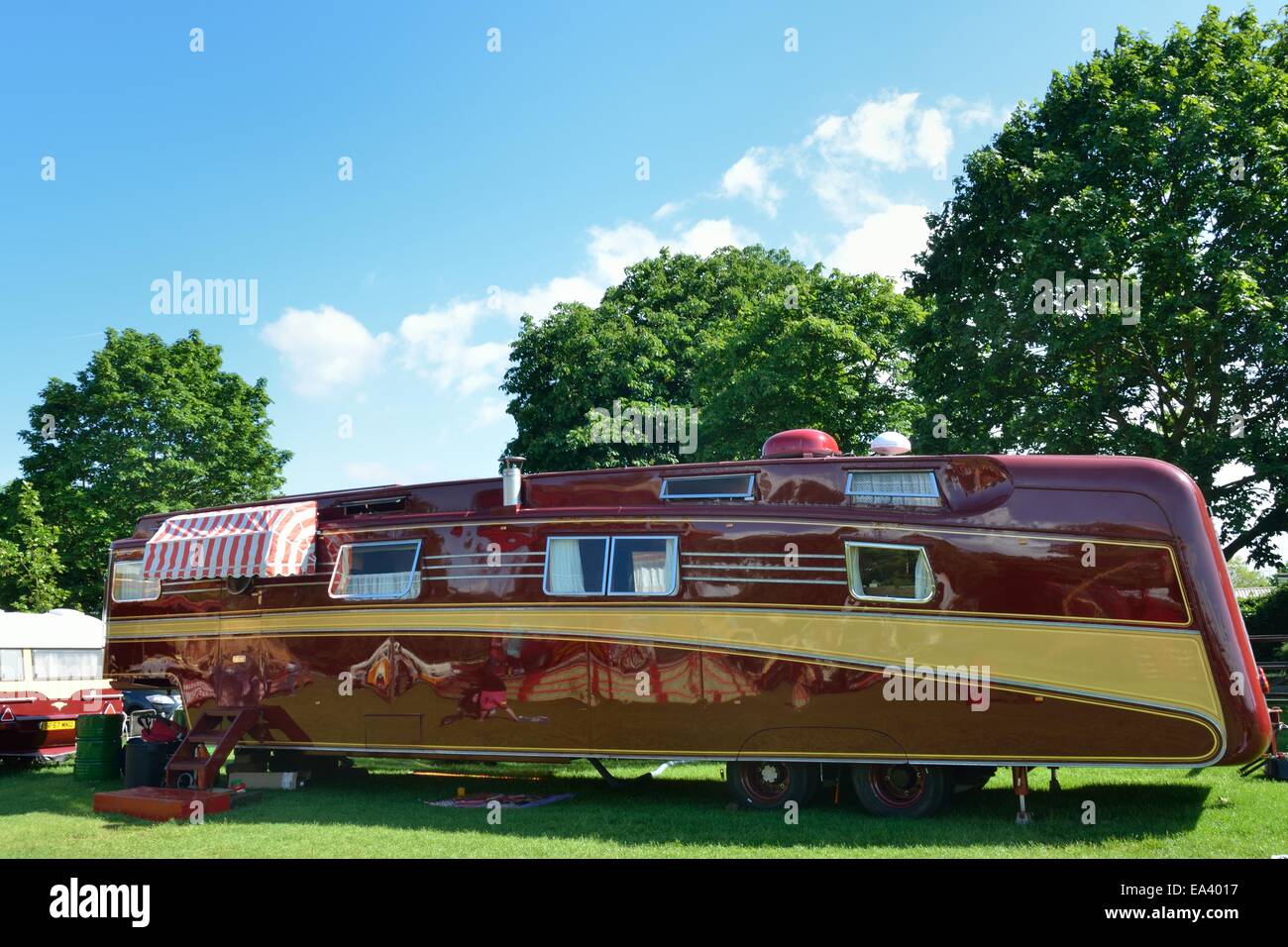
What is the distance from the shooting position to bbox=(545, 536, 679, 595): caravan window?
11.2 metres

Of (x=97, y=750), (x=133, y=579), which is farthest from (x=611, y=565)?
(x=97, y=750)

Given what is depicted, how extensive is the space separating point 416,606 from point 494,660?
1341mm

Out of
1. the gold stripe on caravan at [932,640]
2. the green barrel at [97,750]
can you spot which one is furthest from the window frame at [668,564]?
the green barrel at [97,750]

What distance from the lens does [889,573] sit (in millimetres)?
10336

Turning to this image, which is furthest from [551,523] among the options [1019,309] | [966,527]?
[1019,309]

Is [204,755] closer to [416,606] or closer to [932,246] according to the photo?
[416,606]

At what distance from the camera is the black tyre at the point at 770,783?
10.7 metres

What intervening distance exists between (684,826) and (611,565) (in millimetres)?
3037

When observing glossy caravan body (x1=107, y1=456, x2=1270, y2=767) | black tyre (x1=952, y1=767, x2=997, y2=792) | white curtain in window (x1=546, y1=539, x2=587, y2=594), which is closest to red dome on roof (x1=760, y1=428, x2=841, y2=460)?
glossy caravan body (x1=107, y1=456, x2=1270, y2=767)

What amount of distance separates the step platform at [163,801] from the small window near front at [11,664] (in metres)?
6.88

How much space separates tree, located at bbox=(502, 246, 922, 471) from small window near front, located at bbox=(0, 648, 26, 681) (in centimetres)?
1770

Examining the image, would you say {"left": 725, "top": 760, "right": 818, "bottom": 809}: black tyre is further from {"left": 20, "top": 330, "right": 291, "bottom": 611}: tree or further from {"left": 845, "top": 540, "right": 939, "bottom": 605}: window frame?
{"left": 20, "top": 330, "right": 291, "bottom": 611}: tree

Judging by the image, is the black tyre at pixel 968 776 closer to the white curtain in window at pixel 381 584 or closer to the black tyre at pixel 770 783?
the black tyre at pixel 770 783

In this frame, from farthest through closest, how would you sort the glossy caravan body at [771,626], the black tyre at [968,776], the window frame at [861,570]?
the black tyre at [968,776] < the window frame at [861,570] < the glossy caravan body at [771,626]
